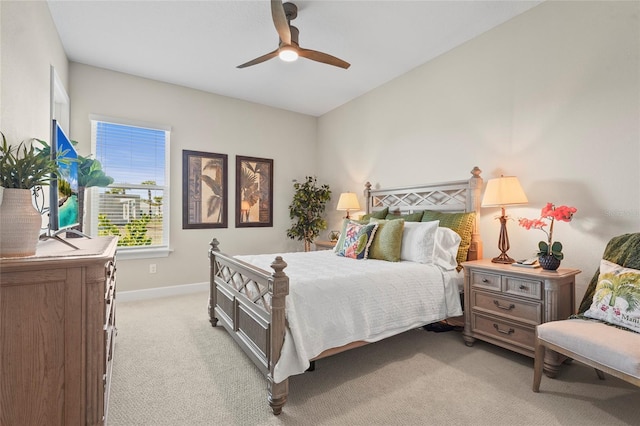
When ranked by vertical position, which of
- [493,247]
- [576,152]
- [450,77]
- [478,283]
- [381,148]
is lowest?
[478,283]

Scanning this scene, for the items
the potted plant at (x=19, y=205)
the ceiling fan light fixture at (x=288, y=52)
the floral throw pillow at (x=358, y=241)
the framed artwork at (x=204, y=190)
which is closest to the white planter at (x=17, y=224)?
the potted plant at (x=19, y=205)

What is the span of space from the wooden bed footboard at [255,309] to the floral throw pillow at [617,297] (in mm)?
1921

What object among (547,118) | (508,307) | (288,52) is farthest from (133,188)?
(547,118)

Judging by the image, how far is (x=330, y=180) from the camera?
5.38 meters

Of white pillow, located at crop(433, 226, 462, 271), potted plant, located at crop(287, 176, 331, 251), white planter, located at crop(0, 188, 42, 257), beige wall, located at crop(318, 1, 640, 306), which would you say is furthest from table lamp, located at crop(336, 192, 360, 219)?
white planter, located at crop(0, 188, 42, 257)

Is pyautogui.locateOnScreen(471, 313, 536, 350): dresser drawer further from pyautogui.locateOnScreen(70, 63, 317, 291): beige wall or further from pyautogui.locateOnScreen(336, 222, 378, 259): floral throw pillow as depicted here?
pyautogui.locateOnScreen(70, 63, 317, 291): beige wall

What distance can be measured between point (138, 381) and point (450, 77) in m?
4.06

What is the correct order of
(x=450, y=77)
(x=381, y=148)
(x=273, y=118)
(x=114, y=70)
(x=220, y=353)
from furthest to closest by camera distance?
(x=273, y=118) → (x=381, y=148) → (x=114, y=70) → (x=450, y=77) → (x=220, y=353)

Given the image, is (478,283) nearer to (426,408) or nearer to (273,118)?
(426,408)

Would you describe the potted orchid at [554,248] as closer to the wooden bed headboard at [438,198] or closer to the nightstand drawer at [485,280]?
the nightstand drawer at [485,280]

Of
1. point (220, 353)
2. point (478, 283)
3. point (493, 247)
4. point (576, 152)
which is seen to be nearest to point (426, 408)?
point (478, 283)

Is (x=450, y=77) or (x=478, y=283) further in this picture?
(x=450, y=77)

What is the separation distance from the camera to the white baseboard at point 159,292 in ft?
13.1

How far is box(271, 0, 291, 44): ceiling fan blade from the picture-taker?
2.15m
